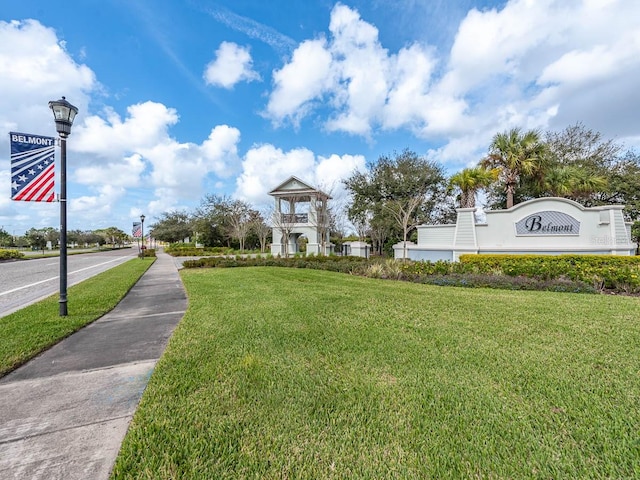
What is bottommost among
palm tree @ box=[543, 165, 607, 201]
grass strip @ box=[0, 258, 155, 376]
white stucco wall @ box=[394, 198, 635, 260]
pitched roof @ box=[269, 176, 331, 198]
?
grass strip @ box=[0, 258, 155, 376]

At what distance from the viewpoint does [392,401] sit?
8.11 ft

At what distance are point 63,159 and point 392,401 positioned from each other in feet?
23.1

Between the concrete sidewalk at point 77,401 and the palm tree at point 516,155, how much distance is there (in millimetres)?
18881

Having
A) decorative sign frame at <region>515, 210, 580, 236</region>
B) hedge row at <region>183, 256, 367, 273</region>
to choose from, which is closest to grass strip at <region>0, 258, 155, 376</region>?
hedge row at <region>183, 256, 367, 273</region>

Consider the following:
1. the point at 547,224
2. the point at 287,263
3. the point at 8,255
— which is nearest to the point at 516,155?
the point at 547,224

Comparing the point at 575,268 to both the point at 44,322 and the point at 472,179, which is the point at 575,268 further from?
the point at 44,322

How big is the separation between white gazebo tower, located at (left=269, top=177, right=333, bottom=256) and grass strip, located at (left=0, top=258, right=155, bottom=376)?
48.9 feet

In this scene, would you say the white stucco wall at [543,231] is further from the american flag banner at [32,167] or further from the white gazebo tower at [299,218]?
the american flag banner at [32,167]

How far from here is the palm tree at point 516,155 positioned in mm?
16422

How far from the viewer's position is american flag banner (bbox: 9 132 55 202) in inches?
196

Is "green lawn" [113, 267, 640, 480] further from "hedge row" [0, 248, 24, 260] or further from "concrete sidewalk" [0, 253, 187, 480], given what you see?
"hedge row" [0, 248, 24, 260]

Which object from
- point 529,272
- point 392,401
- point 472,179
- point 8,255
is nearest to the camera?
point 392,401

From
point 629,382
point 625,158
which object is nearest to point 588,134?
point 625,158

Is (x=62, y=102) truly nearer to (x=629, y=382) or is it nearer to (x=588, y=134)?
(x=629, y=382)
